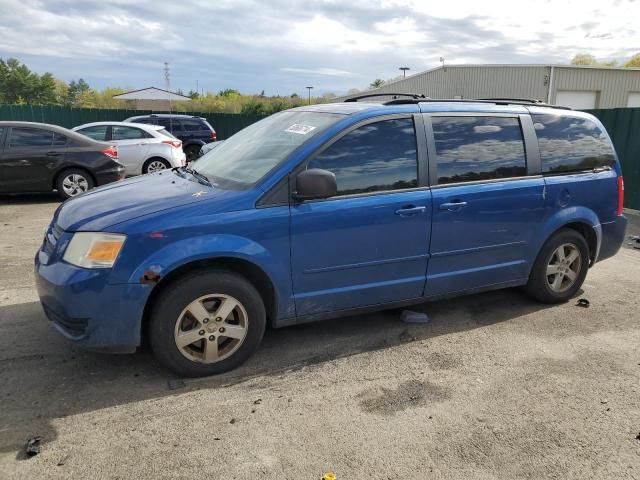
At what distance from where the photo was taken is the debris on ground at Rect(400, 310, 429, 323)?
4465 millimetres

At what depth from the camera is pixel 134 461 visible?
2652 mm

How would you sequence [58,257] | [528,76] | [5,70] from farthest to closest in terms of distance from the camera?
[5,70] → [528,76] → [58,257]

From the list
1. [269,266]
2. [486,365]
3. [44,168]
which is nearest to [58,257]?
[269,266]

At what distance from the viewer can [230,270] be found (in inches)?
137

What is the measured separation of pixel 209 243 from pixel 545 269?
314 cm

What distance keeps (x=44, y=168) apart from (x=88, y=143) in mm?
892

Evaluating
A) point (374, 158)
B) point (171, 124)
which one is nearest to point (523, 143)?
point (374, 158)

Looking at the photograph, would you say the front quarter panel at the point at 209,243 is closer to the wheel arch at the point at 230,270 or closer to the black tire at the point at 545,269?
the wheel arch at the point at 230,270

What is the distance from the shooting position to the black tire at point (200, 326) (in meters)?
3.26

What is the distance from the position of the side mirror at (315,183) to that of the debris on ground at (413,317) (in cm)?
153

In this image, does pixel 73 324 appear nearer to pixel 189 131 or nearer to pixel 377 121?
pixel 377 121

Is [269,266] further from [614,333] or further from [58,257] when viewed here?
[614,333]

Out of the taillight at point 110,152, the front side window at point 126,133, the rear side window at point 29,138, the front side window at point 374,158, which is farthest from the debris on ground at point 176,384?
the front side window at point 126,133

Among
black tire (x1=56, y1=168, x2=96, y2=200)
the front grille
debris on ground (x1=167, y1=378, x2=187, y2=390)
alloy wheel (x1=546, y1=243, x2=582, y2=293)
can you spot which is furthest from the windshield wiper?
black tire (x1=56, y1=168, x2=96, y2=200)
